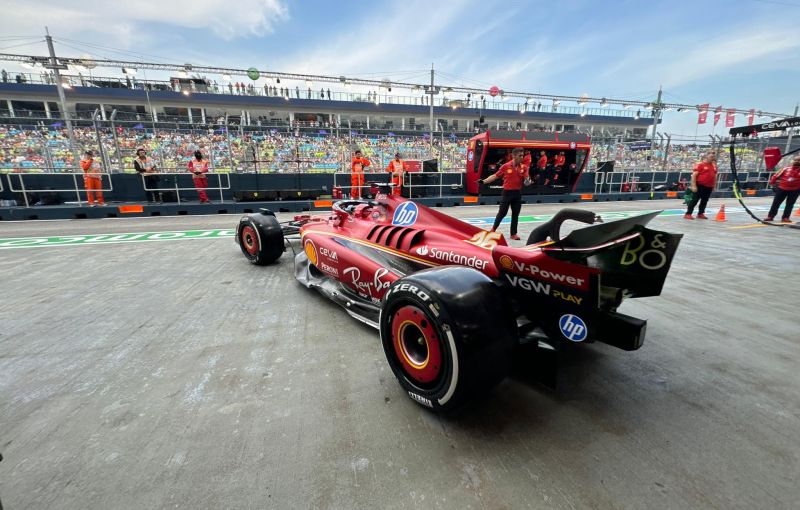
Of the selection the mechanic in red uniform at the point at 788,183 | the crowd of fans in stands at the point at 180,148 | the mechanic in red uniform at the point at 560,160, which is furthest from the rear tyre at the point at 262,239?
the mechanic in red uniform at the point at 560,160

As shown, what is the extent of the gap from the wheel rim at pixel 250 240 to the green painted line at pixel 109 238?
Result: 244cm

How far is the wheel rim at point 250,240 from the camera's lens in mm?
4879

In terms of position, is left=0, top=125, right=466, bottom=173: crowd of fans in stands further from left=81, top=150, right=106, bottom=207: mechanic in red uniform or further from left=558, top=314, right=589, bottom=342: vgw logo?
left=558, top=314, right=589, bottom=342: vgw logo

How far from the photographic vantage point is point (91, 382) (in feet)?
7.37

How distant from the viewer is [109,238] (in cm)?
708

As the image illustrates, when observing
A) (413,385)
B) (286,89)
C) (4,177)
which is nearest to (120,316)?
(413,385)

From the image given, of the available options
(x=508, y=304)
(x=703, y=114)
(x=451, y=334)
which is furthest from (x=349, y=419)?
(x=703, y=114)

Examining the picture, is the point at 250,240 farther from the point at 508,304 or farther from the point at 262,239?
the point at 508,304

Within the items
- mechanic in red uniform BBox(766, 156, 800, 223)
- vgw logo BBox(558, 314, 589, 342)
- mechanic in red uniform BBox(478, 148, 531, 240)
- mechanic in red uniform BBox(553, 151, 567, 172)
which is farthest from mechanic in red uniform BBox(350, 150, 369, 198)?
mechanic in red uniform BBox(766, 156, 800, 223)

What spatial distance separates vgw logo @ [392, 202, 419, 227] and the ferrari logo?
626 mm

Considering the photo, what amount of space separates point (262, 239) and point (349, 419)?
3.43 m

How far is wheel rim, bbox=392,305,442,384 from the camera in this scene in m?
1.85

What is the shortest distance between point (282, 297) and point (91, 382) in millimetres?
1732

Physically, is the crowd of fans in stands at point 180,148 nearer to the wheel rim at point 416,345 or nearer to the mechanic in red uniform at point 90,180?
the mechanic in red uniform at point 90,180
